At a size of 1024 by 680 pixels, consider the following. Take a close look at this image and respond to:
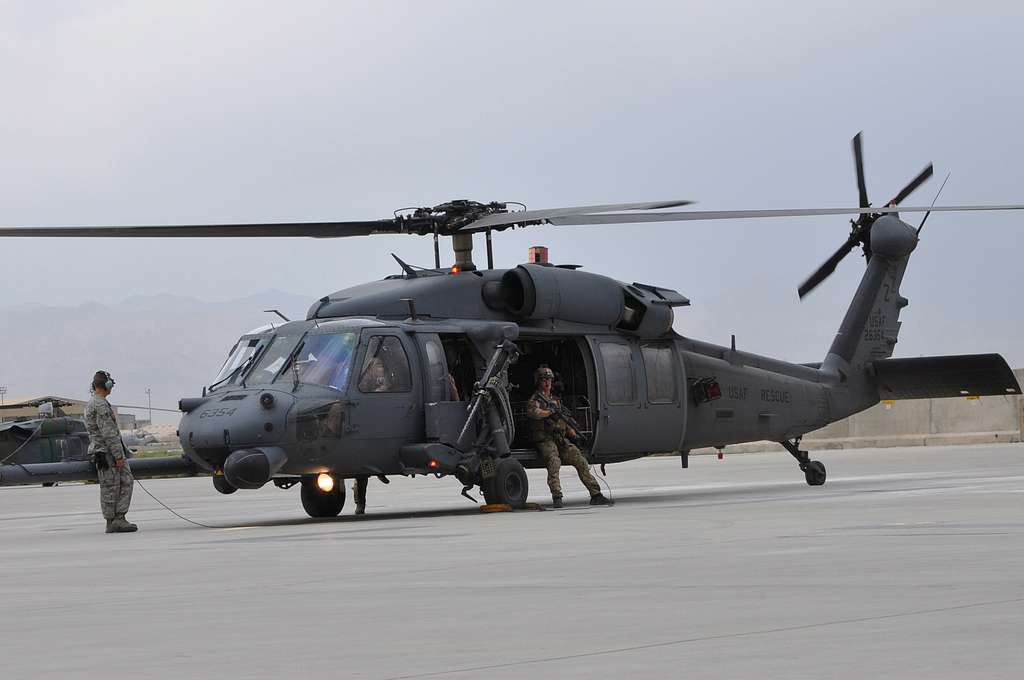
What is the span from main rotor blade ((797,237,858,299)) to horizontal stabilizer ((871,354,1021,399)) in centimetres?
177

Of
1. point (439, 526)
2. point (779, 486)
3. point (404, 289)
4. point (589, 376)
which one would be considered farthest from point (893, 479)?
point (439, 526)

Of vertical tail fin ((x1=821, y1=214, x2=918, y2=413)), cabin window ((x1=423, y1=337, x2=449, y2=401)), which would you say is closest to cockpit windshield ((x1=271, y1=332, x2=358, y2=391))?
cabin window ((x1=423, y1=337, x2=449, y2=401))

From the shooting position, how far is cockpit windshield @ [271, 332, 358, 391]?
16.7 metres

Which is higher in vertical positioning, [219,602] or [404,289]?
[404,289]

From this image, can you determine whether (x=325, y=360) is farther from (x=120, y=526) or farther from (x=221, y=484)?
(x=120, y=526)

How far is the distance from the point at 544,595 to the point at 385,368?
9.26 m

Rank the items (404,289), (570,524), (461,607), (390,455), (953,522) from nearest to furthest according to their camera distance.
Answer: (461,607) → (953,522) → (570,524) → (390,455) → (404,289)

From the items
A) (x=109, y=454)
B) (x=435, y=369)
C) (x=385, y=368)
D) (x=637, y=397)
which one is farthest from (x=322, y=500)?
(x=637, y=397)

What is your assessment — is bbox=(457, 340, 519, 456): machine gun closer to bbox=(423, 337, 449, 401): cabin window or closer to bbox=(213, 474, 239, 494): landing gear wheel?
bbox=(423, 337, 449, 401): cabin window

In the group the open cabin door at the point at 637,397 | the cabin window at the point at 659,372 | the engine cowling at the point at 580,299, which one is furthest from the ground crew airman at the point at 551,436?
the cabin window at the point at 659,372

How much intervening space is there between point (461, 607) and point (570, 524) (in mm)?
6918

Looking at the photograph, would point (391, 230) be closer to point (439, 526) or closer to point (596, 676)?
point (439, 526)

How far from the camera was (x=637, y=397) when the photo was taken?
64.6ft

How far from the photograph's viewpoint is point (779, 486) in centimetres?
2291
